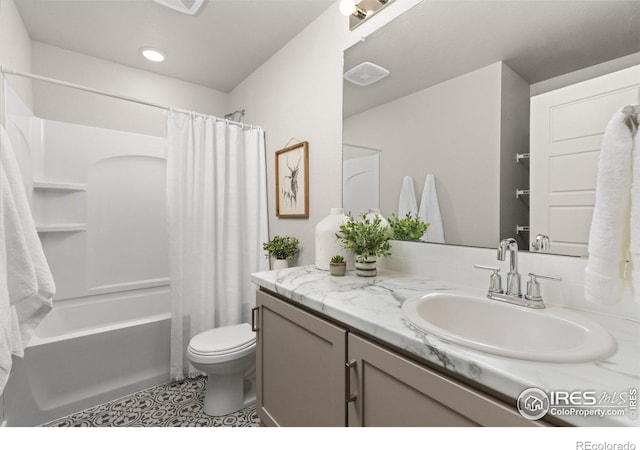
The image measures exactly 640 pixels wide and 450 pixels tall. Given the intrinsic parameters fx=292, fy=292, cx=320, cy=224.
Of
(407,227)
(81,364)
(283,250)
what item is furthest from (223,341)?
(407,227)

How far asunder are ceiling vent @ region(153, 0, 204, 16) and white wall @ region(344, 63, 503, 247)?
1284mm

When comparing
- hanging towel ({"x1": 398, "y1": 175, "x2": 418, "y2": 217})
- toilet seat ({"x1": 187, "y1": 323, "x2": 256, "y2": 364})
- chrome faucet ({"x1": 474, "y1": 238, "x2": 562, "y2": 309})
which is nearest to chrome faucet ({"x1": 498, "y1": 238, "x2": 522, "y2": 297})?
chrome faucet ({"x1": 474, "y1": 238, "x2": 562, "y2": 309})

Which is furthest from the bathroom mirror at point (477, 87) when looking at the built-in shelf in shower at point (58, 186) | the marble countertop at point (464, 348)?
the built-in shelf in shower at point (58, 186)

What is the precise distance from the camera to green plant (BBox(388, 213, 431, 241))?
138 cm

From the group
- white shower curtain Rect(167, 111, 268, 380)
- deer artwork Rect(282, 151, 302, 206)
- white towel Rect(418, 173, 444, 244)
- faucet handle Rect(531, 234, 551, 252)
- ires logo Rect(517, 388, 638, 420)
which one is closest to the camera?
ires logo Rect(517, 388, 638, 420)

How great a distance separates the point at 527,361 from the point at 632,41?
100cm

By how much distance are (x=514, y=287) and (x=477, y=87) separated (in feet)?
2.59

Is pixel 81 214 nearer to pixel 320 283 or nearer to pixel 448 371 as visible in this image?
pixel 320 283

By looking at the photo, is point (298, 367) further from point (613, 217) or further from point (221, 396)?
point (613, 217)

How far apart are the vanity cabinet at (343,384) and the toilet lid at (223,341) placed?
0.32 meters

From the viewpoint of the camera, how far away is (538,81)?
1024mm

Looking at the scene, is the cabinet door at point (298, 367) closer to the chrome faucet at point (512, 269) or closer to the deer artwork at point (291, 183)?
the chrome faucet at point (512, 269)

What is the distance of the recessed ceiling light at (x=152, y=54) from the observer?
2.26 meters

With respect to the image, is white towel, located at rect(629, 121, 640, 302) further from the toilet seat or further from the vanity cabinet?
the toilet seat
